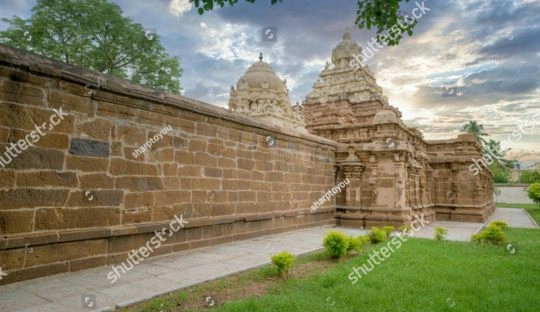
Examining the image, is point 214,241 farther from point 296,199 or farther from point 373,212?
point 373,212

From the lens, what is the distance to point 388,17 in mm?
5320

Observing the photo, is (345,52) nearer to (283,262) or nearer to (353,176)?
(353,176)

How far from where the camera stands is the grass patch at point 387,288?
11.4ft

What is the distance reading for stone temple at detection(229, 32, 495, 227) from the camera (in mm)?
11047

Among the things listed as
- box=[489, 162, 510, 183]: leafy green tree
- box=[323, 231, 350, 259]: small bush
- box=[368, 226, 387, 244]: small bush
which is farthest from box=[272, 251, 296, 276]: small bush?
box=[489, 162, 510, 183]: leafy green tree

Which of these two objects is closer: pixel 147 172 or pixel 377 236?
pixel 147 172

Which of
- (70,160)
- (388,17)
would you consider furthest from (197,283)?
(388,17)

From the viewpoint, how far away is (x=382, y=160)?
441 inches

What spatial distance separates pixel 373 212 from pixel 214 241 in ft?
20.6

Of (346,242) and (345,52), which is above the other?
(345,52)

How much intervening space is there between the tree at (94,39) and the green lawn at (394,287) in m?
19.2

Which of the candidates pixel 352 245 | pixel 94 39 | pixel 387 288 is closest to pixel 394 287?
pixel 387 288

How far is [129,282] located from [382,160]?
9009 mm

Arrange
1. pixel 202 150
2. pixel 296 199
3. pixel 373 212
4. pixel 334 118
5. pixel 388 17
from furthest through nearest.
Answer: pixel 334 118, pixel 373 212, pixel 296 199, pixel 202 150, pixel 388 17
